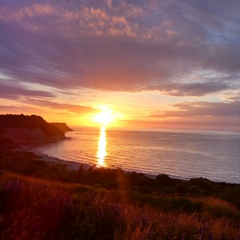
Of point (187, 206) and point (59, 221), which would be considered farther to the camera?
point (187, 206)

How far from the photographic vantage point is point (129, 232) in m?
4.59

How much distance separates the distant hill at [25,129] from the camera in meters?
131

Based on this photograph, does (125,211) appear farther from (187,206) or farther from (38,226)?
(187,206)

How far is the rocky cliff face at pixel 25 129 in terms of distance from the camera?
5177 inches

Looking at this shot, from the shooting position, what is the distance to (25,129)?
470 ft

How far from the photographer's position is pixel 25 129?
143 meters

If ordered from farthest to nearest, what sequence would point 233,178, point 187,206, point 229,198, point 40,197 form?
1. point 233,178
2. point 229,198
3. point 187,206
4. point 40,197

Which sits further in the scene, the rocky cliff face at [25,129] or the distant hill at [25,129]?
the rocky cliff face at [25,129]

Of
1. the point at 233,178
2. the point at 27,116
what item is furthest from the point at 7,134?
the point at 233,178

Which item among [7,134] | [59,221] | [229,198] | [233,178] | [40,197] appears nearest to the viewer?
[59,221]

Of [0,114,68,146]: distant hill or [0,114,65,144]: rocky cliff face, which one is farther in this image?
[0,114,65,144]: rocky cliff face

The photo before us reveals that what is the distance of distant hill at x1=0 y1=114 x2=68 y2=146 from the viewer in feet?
429

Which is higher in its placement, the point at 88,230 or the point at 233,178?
the point at 88,230

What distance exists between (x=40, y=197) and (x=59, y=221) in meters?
1.50
